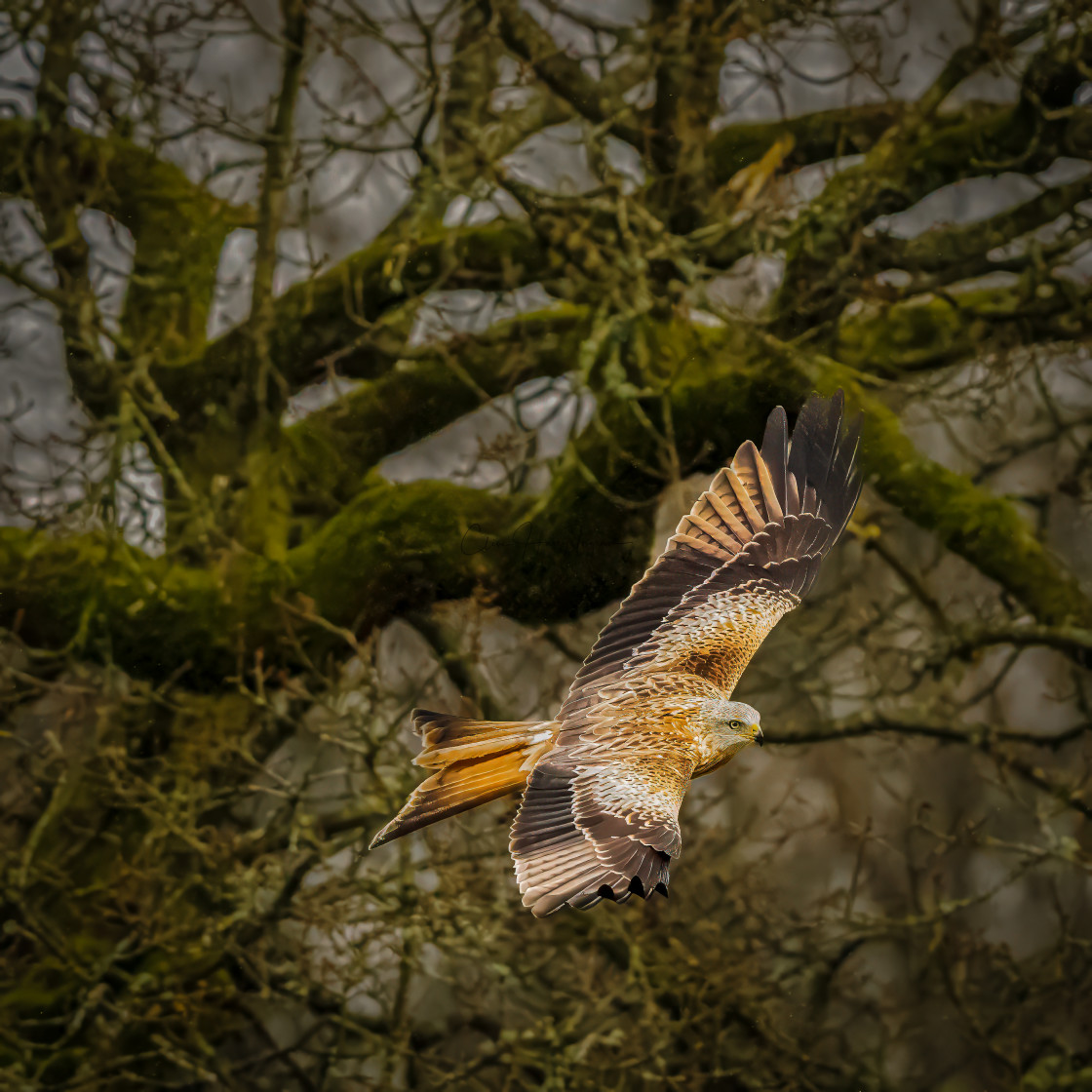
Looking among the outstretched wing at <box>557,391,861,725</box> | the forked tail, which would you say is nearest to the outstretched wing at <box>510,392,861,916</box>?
the outstretched wing at <box>557,391,861,725</box>

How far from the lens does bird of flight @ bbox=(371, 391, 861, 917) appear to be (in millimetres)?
2287

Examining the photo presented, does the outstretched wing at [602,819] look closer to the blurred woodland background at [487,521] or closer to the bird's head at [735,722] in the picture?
the bird's head at [735,722]

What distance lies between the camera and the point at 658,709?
298 cm

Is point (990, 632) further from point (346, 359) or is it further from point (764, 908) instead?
point (346, 359)

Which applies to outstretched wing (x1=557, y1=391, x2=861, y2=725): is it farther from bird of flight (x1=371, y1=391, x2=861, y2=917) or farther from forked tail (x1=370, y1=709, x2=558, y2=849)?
forked tail (x1=370, y1=709, x2=558, y2=849)

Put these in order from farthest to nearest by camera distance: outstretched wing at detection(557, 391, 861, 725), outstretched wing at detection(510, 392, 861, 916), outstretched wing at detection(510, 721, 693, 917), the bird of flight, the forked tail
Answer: outstretched wing at detection(557, 391, 861, 725) < the forked tail < outstretched wing at detection(510, 392, 861, 916) < the bird of flight < outstretched wing at detection(510, 721, 693, 917)

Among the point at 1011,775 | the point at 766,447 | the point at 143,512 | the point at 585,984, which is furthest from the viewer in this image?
the point at 1011,775

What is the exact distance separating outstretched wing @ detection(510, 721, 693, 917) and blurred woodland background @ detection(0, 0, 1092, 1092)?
6.23 ft

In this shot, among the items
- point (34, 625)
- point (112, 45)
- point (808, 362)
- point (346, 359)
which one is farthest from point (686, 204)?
point (34, 625)

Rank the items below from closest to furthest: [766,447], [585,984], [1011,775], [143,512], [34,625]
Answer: [766,447]
[585,984]
[143,512]
[34,625]
[1011,775]

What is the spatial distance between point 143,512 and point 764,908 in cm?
292

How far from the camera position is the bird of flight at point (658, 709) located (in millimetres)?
2287

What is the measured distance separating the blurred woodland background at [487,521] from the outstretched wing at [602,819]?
190 centimetres

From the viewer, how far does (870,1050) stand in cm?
556
